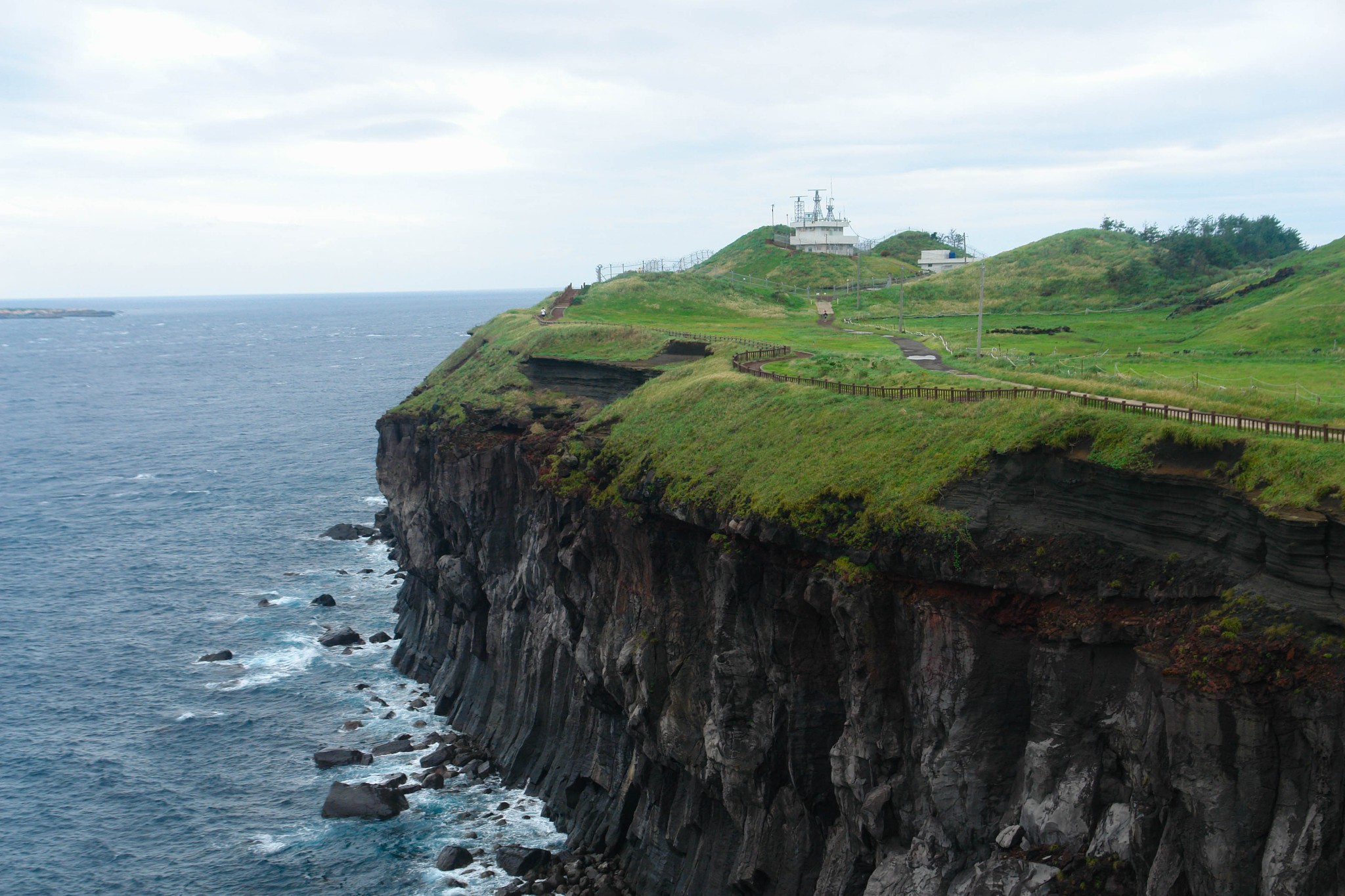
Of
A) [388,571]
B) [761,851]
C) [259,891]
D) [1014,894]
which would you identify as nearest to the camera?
[1014,894]

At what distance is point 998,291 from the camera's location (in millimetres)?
107812

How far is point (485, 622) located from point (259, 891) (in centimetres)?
2332

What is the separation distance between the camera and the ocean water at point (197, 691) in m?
49.8

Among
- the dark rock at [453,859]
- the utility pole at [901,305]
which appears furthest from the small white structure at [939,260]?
the dark rock at [453,859]

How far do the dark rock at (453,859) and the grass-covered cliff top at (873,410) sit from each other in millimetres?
18003

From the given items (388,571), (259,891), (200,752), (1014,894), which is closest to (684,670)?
(1014,894)

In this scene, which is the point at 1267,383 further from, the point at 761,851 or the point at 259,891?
the point at 259,891

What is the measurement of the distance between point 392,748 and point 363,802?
22.5 feet

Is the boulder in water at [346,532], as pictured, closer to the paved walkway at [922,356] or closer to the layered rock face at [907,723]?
the layered rock face at [907,723]

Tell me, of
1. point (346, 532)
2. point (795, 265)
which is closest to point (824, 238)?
point (795, 265)

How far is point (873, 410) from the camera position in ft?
139

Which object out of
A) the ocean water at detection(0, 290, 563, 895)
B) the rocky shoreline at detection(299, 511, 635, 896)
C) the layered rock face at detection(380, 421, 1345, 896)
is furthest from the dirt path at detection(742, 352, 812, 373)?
the rocky shoreline at detection(299, 511, 635, 896)

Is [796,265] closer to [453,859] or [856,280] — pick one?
[856,280]

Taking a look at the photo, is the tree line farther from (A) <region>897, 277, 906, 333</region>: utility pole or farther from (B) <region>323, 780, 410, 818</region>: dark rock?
(B) <region>323, 780, 410, 818</region>: dark rock
